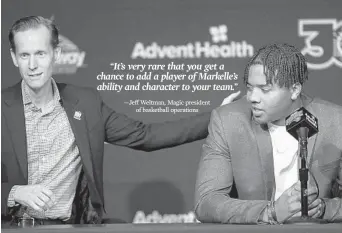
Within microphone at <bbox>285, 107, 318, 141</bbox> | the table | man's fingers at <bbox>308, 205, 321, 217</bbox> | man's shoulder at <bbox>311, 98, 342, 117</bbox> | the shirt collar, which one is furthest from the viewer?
the shirt collar

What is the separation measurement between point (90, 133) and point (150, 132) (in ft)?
1.01

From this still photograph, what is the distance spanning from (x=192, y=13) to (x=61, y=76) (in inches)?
31.3

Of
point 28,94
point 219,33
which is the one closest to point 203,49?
point 219,33

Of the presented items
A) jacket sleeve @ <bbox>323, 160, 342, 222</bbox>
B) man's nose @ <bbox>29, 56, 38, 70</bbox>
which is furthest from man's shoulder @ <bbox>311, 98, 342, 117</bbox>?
man's nose @ <bbox>29, 56, 38, 70</bbox>

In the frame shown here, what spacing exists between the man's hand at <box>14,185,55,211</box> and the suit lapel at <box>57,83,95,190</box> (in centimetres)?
33

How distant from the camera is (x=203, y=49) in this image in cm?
458

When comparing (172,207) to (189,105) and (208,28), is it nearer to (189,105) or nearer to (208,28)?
(189,105)

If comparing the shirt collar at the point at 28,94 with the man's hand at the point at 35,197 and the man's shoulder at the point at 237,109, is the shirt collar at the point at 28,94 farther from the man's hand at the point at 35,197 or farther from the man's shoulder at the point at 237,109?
the man's shoulder at the point at 237,109

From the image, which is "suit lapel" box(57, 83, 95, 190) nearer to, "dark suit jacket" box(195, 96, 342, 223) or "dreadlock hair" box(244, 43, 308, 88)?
"dark suit jacket" box(195, 96, 342, 223)

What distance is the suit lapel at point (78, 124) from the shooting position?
3.85 meters

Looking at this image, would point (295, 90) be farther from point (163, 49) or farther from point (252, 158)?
point (163, 49)

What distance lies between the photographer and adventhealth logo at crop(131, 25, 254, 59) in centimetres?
458

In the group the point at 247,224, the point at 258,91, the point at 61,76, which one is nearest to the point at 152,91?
the point at 61,76

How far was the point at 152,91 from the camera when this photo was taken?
462 centimetres
